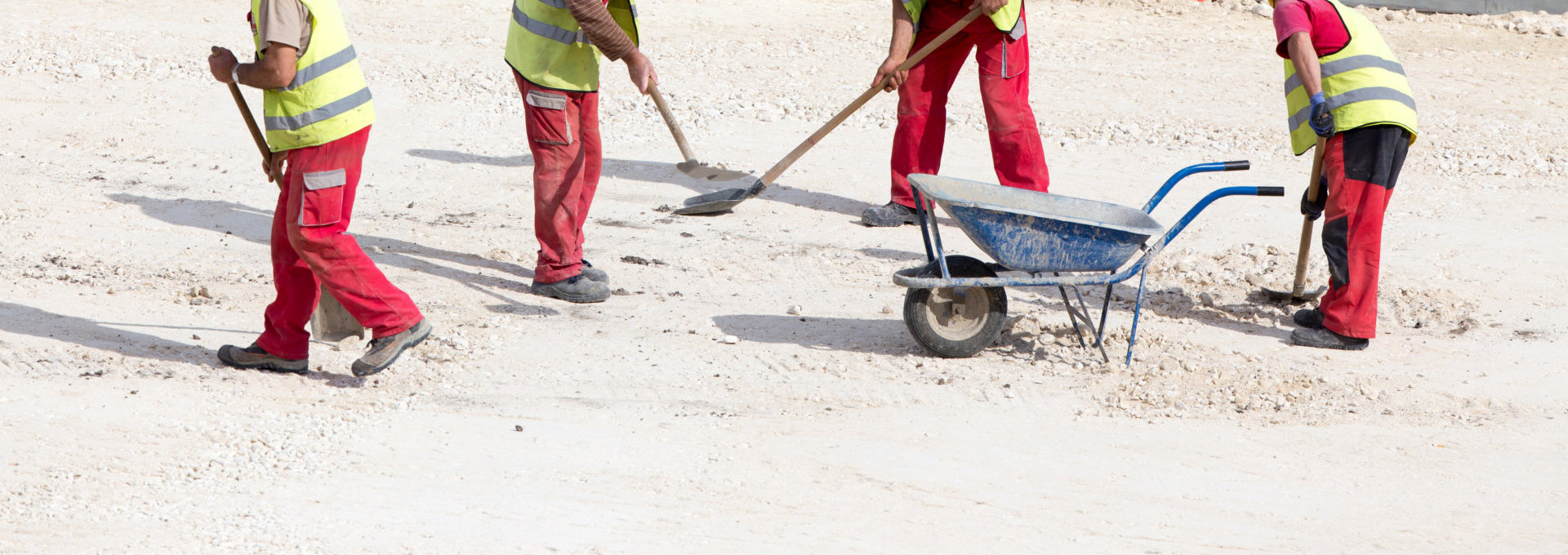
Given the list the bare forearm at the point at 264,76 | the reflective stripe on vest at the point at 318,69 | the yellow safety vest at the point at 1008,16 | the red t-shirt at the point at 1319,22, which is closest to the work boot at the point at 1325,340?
the red t-shirt at the point at 1319,22

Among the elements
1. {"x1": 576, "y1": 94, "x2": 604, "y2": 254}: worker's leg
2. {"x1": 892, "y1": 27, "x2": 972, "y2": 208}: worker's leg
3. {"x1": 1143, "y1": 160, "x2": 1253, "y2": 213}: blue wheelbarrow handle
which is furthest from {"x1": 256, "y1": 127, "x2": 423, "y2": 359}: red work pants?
{"x1": 892, "y1": 27, "x2": 972, "y2": 208}: worker's leg

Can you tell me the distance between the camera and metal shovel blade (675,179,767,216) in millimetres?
6430

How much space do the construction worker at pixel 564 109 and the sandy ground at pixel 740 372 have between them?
0.55 feet

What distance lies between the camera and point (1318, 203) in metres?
4.86

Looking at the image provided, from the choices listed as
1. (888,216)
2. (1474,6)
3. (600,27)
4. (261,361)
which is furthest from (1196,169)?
(1474,6)

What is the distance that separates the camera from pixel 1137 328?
15.8 ft

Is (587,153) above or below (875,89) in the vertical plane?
below

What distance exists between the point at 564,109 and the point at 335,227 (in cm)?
128

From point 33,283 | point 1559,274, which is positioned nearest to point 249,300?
point 33,283

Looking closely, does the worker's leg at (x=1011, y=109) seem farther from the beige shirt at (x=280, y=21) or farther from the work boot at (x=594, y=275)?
the beige shirt at (x=280, y=21)

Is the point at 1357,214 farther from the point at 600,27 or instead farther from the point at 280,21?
the point at 280,21

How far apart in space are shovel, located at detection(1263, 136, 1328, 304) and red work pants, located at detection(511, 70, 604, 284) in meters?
2.78

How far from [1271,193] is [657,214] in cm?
324

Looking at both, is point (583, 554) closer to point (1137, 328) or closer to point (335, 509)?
point (335, 509)
